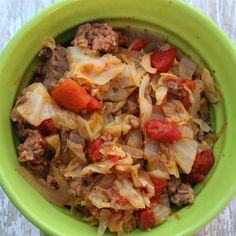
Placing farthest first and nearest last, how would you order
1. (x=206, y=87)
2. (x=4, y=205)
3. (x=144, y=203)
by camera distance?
(x=4, y=205)
(x=206, y=87)
(x=144, y=203)

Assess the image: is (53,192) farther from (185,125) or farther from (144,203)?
(185,125)

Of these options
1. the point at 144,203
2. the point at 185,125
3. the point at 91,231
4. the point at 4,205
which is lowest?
the point at 4,205

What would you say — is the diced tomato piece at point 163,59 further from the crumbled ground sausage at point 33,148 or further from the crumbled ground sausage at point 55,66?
the crumbled ground sausage at point 33,148

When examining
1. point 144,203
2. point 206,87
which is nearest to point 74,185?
point 144,203

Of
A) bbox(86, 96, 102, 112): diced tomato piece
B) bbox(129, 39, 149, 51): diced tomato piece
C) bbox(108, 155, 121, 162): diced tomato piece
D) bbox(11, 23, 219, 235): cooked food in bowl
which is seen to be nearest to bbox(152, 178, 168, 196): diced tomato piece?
bbox(11, 23, 219, 235): cooked food in bowl

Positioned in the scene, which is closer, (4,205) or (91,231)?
(91,231)

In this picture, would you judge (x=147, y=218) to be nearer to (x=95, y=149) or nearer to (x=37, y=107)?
(x=95, y=149)

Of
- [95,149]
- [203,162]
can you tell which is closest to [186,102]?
[203,162]

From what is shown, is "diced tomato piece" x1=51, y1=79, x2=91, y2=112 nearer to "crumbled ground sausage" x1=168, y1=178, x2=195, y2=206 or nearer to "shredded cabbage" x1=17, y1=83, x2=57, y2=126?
"shredded cabbage" x1=17, y1=83, x2=57, y2=126
